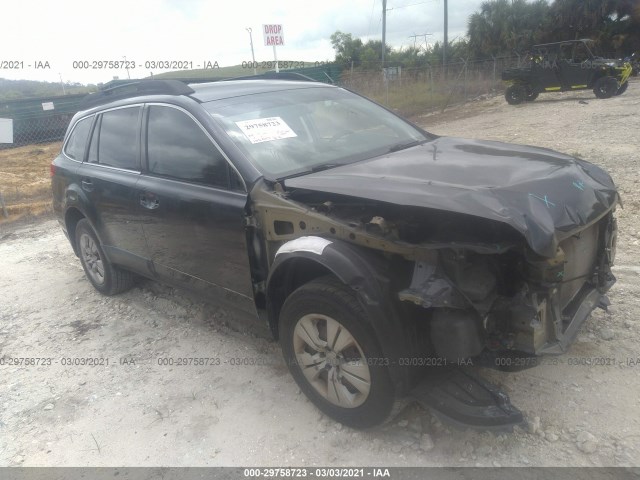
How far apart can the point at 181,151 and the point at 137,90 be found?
1018mm

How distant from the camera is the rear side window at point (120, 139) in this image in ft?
12.7

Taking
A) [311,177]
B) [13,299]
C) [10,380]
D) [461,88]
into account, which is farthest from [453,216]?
[461,88]

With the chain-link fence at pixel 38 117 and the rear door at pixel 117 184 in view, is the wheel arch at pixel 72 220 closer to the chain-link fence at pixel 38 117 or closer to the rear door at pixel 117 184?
the rear door at pixel 117 184

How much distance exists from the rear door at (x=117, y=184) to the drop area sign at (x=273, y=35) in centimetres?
890

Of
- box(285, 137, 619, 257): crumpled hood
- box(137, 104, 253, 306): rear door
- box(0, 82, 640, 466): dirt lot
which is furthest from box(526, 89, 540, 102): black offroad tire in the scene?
box(137, 104, 253, 306): rear door

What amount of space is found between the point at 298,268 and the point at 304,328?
1.09 ft

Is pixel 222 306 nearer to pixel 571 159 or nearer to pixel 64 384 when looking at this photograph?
pixel 64 384

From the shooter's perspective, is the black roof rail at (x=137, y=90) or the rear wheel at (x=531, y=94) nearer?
the black roof rail at (x=137, y=90)

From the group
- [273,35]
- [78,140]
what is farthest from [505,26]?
[78,140]

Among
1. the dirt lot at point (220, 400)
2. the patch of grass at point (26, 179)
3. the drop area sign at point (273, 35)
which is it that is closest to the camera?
the dirt lot at point (220, 400)

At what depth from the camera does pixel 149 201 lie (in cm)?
364

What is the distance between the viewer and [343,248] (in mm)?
2492

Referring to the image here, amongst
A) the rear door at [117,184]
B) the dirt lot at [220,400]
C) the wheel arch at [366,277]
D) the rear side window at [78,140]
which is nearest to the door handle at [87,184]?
the rear door at [117,184]

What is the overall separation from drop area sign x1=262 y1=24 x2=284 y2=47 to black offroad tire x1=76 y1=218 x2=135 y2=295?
9.03m
